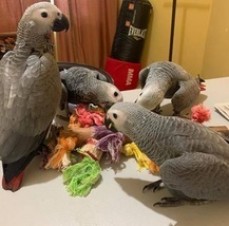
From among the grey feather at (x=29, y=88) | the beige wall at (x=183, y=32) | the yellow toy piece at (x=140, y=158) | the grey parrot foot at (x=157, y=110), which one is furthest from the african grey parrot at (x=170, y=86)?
the beige wall at (x=183, y=32)

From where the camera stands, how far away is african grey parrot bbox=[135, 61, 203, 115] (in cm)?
80

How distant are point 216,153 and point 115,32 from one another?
1.25 meters

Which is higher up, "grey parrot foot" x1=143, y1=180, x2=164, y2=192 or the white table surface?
"grey parrot foot" x1=143, y1=180, x2=164, y2=192

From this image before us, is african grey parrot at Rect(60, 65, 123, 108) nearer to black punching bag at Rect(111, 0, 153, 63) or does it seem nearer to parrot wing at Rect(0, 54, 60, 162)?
parrot wing at Rect(0, 54, 60, 162)

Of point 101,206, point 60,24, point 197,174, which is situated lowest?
point 101,206

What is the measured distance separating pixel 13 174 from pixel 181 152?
0.34 m

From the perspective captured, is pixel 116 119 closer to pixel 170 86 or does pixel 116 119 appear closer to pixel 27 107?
pixel 27 107

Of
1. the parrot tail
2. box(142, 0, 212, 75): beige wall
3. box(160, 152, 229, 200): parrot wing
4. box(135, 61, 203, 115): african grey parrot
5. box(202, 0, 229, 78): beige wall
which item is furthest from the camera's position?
box(142, 0, 212, 75): beige wall

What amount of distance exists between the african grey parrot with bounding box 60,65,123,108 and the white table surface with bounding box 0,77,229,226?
0.74ft

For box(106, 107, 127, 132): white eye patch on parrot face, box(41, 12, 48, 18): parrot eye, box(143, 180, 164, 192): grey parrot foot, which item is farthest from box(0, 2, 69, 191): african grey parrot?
box(143, 180, 164, 192): grey parrot foot

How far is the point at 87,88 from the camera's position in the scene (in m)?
0.84

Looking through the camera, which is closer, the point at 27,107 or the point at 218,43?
the point at 27,107

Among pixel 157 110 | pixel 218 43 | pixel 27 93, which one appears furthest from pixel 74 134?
pixel 218 43

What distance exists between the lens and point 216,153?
554 mm
